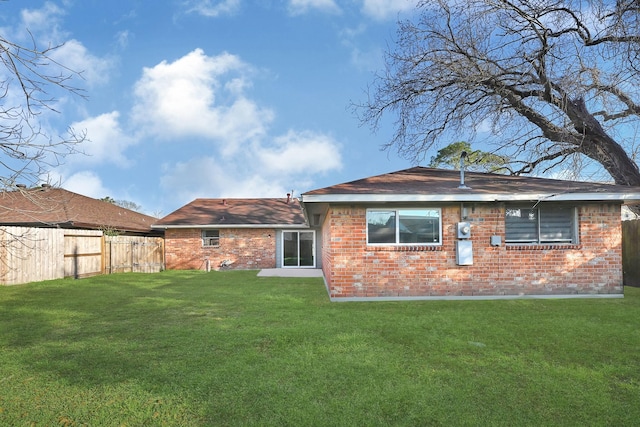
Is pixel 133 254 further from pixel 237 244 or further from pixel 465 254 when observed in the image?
pixel 465 254

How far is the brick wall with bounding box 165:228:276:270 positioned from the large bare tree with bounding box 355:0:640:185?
8.65 m

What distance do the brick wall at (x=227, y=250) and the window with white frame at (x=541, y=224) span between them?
12.7m

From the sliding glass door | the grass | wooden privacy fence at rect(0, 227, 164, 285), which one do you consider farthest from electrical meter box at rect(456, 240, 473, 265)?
the sliding glass door

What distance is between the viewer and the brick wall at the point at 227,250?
65.4 feet

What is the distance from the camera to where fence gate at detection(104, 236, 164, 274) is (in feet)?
55.7

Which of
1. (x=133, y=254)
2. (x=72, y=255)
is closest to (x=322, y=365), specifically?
(x=72, y=255)

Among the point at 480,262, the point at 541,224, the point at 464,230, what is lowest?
the point at 480,262

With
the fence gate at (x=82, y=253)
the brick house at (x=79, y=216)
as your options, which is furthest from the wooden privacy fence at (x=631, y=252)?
the fence gate at (x=82, y=253)

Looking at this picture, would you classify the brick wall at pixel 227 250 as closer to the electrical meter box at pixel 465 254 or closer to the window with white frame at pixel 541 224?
the electrical meter box at pixel 465 254

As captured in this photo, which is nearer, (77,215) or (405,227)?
(405,227)

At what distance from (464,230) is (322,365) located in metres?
5.89

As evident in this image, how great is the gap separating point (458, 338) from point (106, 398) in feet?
14.6

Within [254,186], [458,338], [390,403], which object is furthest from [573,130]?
[254,186]

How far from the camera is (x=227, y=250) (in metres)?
20.0
